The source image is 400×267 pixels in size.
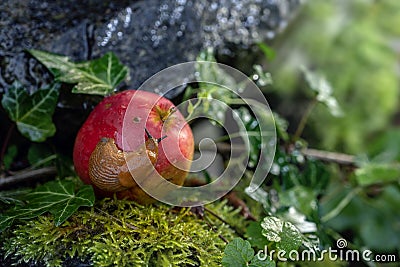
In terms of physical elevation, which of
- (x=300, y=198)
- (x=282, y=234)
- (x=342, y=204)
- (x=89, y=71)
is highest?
(x=89, y=71)

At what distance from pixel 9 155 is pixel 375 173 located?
1.20 meters

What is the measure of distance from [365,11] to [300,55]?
16.5 inches

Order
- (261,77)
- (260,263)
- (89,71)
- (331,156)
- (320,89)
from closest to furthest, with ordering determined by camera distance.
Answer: (260,263) → (89,71) → (261,77) → (320,89) → (331,156)

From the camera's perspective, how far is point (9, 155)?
129cm

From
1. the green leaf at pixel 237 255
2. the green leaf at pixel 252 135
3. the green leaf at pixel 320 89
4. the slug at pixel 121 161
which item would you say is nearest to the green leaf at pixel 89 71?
the slug at pixel 121 161

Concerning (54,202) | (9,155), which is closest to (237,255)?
(54,202)

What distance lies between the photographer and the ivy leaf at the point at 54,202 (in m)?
0.94

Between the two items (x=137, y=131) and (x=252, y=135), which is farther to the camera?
(x=252, y=135)

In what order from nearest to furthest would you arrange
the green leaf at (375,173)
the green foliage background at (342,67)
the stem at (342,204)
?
the stem at (342,204)
the green leaf at (375,173)
the green foliage background at (342,67)

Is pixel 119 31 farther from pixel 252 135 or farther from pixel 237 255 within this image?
pixel 237 255

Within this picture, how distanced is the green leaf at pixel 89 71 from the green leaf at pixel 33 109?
5cm

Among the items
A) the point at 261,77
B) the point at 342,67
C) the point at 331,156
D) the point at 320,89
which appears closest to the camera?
the point at 261,77

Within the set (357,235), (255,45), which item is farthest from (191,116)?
(357,235)

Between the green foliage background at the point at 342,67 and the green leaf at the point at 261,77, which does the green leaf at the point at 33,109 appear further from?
the green foliage background at the point at 342,67
